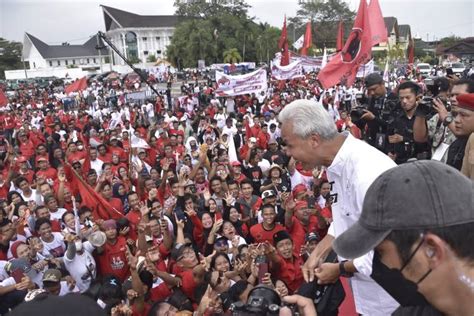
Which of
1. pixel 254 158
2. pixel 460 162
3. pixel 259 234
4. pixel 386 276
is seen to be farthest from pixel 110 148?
pixel 386 276

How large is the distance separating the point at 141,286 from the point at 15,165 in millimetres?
5607

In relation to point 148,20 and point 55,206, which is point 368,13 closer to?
point 55,206

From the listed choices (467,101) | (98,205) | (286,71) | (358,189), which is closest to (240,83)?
(286,71)

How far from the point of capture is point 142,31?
82812mm

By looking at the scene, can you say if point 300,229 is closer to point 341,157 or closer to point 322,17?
point 341,157

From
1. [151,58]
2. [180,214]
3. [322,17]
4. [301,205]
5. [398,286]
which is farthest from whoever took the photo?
[151,58]

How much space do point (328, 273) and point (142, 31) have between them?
86439 millimetres

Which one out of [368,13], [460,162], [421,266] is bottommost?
[460,162]

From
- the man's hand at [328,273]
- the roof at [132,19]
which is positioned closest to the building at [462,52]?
the man's hand at [328,273]

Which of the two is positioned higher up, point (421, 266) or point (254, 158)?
point (421, 266)

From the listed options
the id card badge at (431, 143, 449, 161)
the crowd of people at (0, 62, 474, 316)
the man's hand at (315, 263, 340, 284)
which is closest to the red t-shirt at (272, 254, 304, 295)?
the crowd of people at (0, 62, 474, 316)

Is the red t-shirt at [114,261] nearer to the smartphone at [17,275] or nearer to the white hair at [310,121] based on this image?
the smartphone at [17,275]

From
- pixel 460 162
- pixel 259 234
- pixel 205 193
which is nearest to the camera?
pixel 460 162

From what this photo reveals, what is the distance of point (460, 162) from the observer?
3.19 metres
